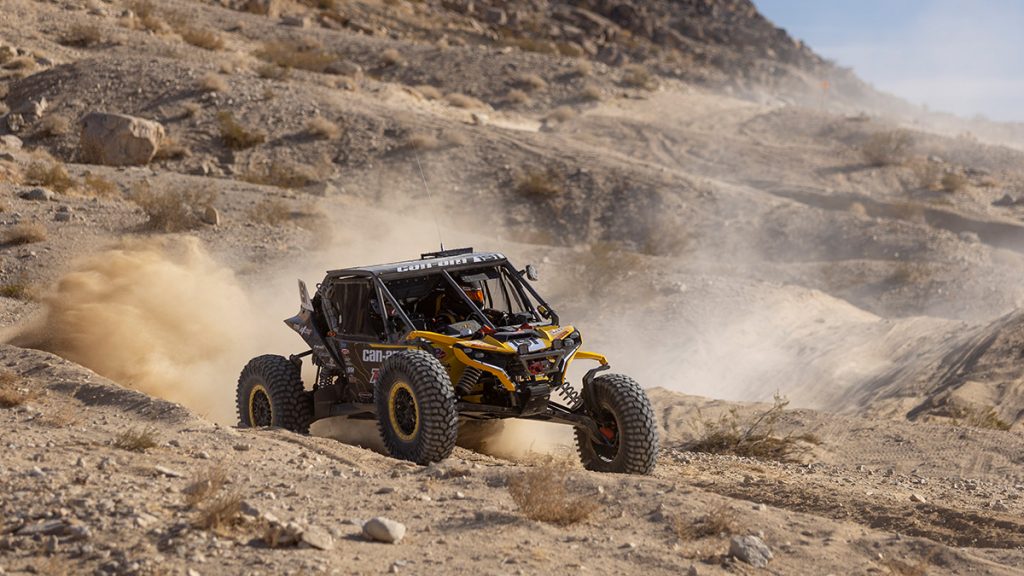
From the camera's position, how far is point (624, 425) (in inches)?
386

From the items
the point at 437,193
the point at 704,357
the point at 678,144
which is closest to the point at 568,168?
the point at 437,193

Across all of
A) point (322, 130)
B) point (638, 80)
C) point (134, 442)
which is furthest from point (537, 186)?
point (134, 442)

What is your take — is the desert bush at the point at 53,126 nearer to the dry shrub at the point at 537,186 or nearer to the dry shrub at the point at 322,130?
the dry shrub at the point at 322,130

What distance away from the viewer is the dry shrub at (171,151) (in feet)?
92.1

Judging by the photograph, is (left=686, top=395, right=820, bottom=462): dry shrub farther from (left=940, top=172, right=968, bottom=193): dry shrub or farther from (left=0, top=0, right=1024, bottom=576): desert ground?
(left=940, top=172, right=968, bottom=193): dry shrub

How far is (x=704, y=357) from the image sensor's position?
66.4ft

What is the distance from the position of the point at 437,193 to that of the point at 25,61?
41.0ft

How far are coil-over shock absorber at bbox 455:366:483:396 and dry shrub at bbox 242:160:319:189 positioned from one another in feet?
60.1


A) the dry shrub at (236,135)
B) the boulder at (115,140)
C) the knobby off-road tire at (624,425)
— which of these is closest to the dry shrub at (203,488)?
the knobby off-road tire at (624,425)

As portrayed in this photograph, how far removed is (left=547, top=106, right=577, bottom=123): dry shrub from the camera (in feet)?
122

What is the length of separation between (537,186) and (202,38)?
14.5 m

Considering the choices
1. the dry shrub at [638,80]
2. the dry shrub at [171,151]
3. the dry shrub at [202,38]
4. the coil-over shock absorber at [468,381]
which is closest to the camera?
the coil-over shock absorber at [468,381]

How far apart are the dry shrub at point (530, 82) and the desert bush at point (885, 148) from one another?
10838 mm

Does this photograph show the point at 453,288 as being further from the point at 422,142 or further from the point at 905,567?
the point at 422,142
